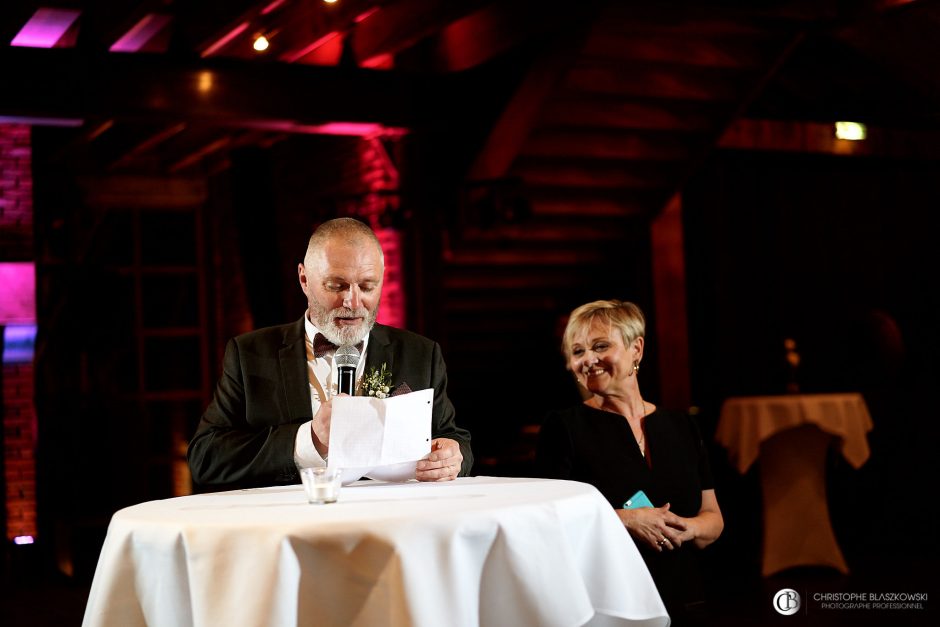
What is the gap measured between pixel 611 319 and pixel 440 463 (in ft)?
2.45

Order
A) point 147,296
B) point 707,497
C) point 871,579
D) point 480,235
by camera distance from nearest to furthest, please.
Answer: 1. point 707,497
2. point 871,579
3. point 480,235
4. point 147,296

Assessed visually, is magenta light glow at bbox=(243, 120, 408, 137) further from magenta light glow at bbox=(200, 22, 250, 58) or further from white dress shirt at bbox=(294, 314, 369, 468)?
white dress shirt at bbox=(294, 314, 369, 468)

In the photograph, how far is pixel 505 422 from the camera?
9.74 m

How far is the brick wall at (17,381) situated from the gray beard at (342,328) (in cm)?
634

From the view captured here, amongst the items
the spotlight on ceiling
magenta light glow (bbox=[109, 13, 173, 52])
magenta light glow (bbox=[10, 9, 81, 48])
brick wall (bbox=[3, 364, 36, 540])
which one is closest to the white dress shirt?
magenta light glow (bbox=[10, 9, 81, 48])

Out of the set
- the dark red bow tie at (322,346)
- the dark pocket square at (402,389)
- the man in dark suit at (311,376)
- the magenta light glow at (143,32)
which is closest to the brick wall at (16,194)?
the magenta light glow at (143,32)

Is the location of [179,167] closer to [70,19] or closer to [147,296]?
[147,296]

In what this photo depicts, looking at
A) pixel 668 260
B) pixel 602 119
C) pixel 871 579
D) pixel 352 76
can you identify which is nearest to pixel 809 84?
pixel 668 260

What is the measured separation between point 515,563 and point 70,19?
628 cm

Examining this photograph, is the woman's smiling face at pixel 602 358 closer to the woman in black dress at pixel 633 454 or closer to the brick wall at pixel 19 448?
the woman in black dress at pixel 633 454

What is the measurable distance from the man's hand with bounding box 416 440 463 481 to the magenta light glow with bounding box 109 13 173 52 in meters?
5.35

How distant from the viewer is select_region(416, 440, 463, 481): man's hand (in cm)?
271

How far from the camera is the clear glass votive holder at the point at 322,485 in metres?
2.39
